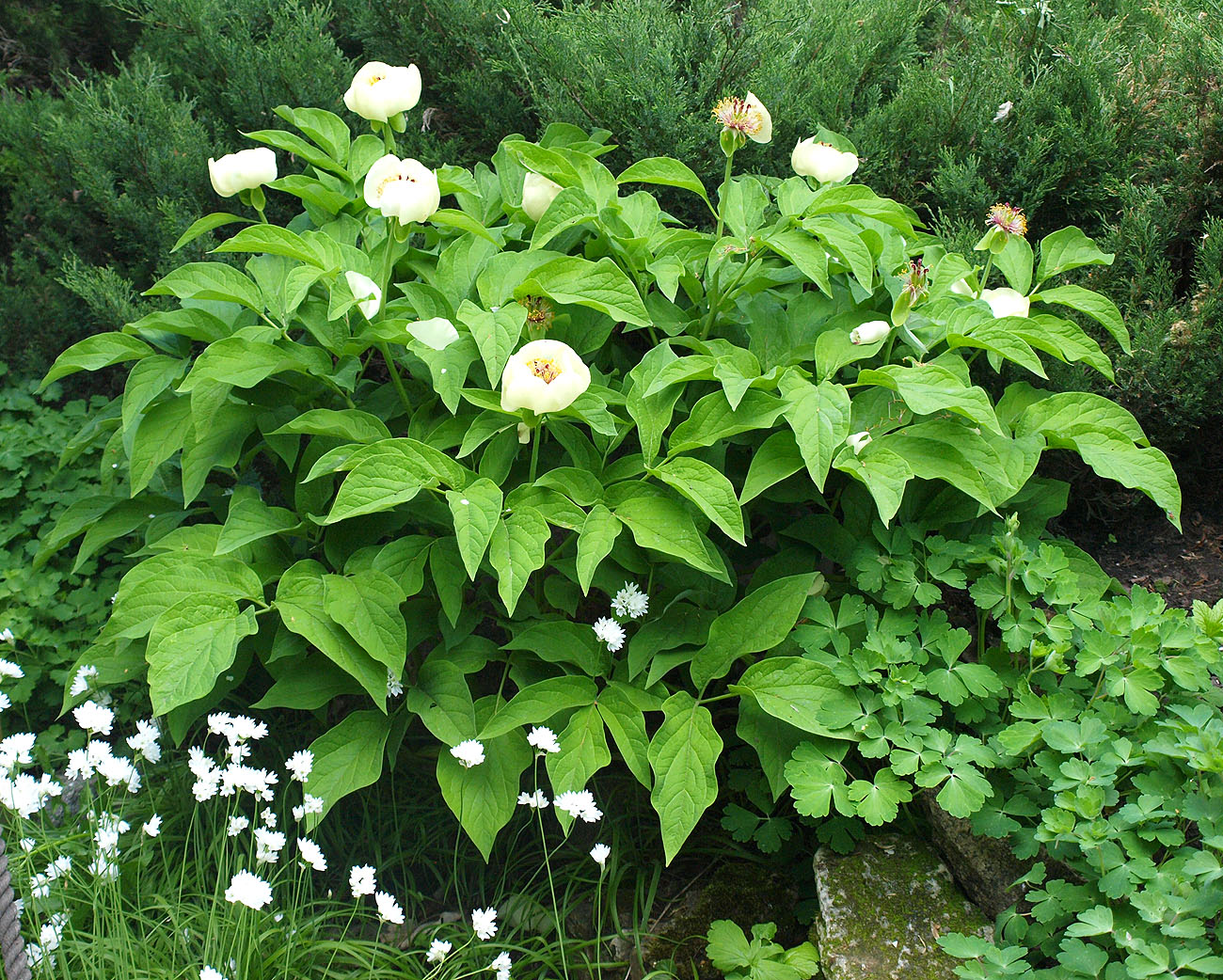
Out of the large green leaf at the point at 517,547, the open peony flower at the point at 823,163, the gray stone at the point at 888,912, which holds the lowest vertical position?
the gray stone at the point at 888,912

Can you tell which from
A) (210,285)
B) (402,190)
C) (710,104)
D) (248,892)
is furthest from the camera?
(710,104)

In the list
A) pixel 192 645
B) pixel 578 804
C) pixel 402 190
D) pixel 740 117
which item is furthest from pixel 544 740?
pixel 740 117

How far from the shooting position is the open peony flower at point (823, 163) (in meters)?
2.37

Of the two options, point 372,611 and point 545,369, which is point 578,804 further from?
point 545,369

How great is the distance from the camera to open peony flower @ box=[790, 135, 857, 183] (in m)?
2.37

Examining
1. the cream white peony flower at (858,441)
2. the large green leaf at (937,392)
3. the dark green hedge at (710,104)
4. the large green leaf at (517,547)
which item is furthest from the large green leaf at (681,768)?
the dark green hedge at (710,104)

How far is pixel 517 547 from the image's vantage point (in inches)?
74.6

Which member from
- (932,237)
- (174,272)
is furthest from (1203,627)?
(174,272)

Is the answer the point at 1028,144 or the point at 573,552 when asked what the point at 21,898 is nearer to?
the point at 573,552

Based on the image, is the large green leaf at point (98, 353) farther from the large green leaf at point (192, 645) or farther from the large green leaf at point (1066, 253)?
the large green leaf at point (1066, 253)

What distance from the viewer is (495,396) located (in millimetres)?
2045

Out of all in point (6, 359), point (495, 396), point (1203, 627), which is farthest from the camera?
point (6, 359)

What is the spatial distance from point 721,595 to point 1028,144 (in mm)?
1692

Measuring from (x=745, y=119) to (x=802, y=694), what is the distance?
1.28 metres
